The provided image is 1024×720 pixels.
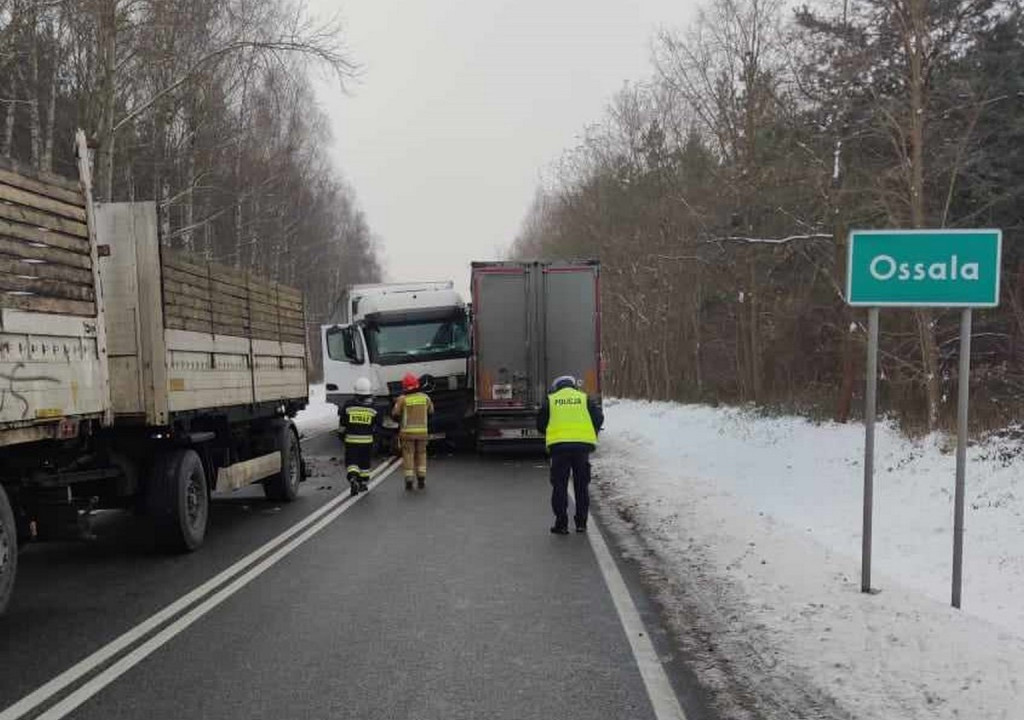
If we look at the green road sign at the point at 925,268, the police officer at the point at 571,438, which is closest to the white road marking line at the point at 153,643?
the police officer at the point at 571,438

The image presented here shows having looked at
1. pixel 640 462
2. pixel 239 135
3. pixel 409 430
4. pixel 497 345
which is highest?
pixel 239 135

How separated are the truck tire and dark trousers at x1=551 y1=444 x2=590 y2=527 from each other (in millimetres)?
4688

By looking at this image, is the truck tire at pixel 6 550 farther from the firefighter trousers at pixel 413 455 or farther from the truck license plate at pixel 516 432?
the truck license plate at pixel 516 432

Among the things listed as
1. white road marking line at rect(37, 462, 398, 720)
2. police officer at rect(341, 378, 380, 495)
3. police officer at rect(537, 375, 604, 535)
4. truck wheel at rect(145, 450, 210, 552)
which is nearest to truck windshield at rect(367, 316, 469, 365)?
police officer at rect(341, 378, 380, 495)

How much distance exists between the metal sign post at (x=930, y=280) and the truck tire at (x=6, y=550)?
551cm

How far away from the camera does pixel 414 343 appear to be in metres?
17.0

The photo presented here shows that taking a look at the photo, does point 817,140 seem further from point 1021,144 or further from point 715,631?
point 715,631

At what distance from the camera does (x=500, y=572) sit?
6.78m

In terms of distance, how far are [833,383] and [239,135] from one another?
18810 mm

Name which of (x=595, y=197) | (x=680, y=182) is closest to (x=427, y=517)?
(x=680, y=182)

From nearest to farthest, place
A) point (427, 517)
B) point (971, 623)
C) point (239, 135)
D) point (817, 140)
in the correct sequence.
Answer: point (971, 623) → point (427, 517) → point (817, 140) → point (239, 135)

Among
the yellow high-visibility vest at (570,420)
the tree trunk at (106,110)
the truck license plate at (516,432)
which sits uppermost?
the tree trunk at (106,110)

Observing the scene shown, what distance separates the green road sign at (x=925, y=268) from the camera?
5.45 meters

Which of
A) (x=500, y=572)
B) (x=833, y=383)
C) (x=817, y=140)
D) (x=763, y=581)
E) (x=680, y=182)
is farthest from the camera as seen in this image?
(x=680, y=182)
